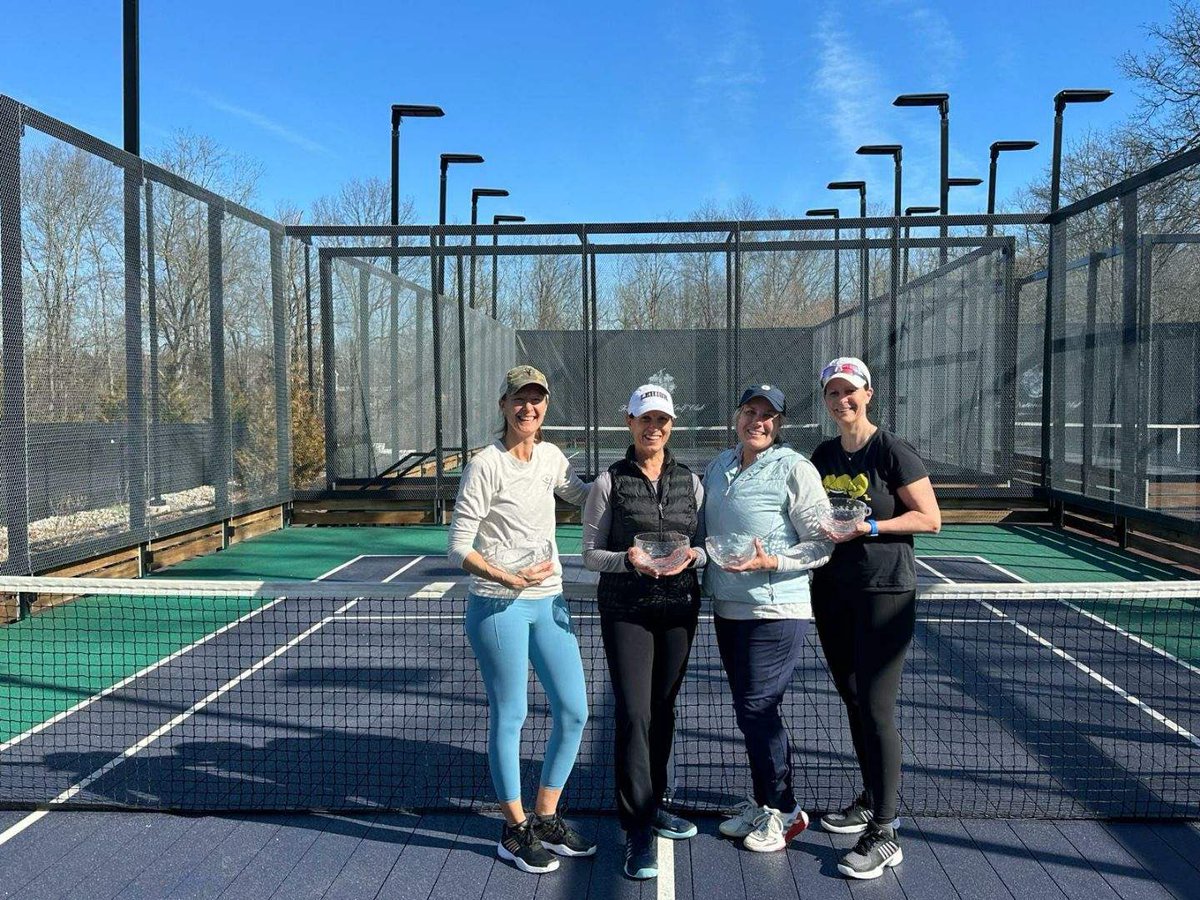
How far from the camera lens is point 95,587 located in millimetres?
4355

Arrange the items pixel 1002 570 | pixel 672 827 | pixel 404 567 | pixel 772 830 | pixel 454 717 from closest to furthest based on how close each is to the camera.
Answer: pixel 772 830 → pixel 672 827 → pixel 454 717 → pixel 1002 570 → pixel 404 567

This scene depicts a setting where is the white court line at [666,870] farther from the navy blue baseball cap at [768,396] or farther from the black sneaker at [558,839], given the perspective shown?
the navy blue baseball cap at [768,396]

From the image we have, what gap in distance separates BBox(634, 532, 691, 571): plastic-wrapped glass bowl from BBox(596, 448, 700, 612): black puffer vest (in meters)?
0.10

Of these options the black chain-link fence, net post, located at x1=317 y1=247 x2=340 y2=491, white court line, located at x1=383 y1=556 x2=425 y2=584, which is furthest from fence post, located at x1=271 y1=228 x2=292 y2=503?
white court line, located at x1=383 y1=556 x2=425 y2=584

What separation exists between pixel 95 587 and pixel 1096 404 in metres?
11.4

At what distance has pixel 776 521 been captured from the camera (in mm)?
3545

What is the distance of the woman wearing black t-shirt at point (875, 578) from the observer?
3.54m

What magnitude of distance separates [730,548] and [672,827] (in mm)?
1260

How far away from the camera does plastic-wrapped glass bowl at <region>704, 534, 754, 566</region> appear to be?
346 centimetres

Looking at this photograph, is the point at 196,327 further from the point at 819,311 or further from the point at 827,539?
the point at 827,539

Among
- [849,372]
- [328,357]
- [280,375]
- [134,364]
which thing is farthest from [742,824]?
[328,357]

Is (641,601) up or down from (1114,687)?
up

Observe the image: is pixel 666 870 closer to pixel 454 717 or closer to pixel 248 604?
pixel 454 717

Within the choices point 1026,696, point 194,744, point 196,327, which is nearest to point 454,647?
point 194,744
